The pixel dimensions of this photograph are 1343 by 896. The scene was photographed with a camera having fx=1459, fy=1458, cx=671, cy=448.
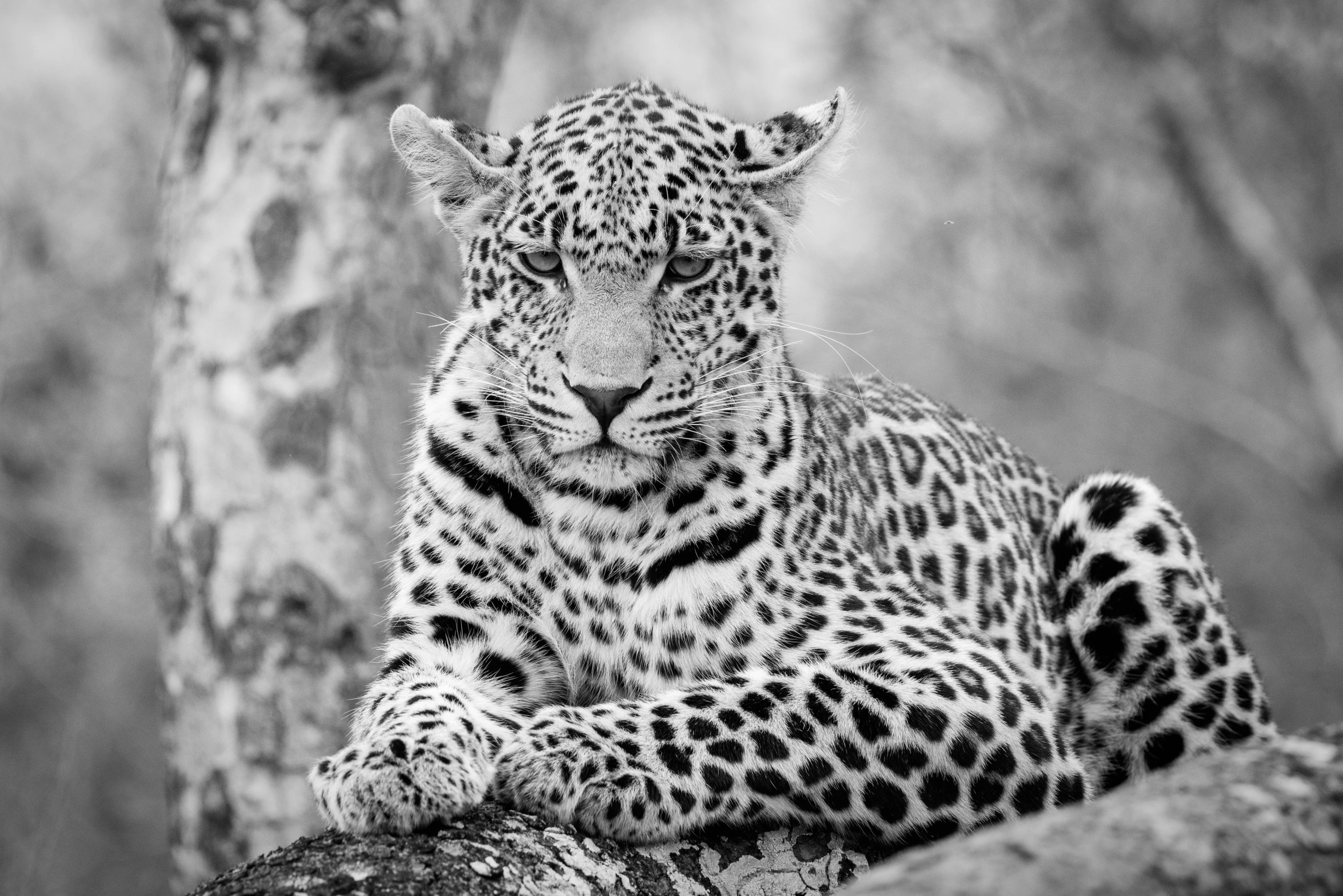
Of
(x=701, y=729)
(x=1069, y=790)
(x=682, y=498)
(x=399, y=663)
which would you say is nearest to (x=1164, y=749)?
(x=1069, y=790)

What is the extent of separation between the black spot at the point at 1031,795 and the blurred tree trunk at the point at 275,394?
4.19 meters

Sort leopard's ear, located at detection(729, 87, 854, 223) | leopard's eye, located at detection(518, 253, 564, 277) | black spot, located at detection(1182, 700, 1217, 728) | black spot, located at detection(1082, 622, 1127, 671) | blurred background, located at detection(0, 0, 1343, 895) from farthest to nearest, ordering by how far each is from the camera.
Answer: blurred background, located at detection(0, 0, 1343, 895) < black spot, located at detection(1082, 622, 1127, 671) < black spot, located at detection(1182, 700, 1217, 728) < leopard's ear, located at detection(729, 87, 854, 223) < leopard's eye, located at detection(518, 253, 564, 277)

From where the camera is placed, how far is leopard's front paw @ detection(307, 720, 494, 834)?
15.3ft

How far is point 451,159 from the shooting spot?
242 inches

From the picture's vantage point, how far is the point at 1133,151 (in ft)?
73.0

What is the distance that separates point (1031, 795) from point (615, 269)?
2561 millimetres

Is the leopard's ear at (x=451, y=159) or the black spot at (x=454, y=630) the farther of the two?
the leopard's ear at (x=451, y=159)

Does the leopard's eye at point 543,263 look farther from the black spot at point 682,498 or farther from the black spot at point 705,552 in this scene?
the black spot at point 705,552

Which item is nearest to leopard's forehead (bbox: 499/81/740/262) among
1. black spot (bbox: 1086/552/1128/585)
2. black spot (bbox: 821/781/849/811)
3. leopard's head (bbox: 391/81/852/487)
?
leopard's head (bbox: 391/81/852/487)

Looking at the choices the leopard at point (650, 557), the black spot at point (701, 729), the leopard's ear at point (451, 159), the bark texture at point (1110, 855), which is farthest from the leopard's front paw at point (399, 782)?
the leopard's ear at point (451, 159)

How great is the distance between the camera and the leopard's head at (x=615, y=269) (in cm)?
564

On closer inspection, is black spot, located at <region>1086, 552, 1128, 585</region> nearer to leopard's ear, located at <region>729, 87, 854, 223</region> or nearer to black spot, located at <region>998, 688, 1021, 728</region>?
black spot, located at <region>998, 688, 1021, 728</region>

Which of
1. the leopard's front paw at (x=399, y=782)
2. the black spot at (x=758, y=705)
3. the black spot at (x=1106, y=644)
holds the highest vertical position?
the black spot at (x=1106, y=644)

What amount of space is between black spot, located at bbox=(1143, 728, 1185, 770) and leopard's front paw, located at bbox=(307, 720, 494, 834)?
3673 mm
